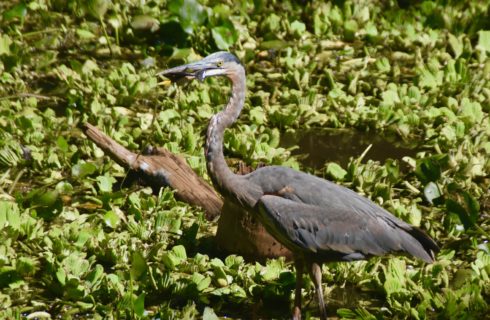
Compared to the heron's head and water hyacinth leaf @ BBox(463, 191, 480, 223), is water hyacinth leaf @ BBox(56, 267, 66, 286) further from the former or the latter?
water hyacinth leaf @ BBox(463, 191, 480, 223)

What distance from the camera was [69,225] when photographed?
598 cm

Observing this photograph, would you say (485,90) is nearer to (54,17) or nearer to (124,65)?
(124,65)

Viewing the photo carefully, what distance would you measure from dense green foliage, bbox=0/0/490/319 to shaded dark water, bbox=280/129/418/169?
0.08 metres

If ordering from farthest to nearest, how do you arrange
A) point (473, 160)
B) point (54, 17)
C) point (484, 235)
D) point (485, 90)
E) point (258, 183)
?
point (54, 17), point (485, 90), point (473, 160), point (484, 235), point (258, 183)

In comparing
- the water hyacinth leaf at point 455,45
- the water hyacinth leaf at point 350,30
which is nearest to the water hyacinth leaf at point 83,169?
the water hyacinth leaf at point 350,30

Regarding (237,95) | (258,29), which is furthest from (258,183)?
(258,29)

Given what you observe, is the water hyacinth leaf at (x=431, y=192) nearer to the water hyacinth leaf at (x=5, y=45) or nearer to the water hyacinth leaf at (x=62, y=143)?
the water hyacinth leaf at (x=62, y=143)

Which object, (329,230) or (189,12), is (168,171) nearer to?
(329,230)

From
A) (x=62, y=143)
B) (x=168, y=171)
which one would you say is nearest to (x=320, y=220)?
(x=168, y=171)

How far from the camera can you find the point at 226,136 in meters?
7.20

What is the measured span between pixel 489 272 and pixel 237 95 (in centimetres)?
172

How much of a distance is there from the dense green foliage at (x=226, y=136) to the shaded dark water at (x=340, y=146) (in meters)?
0.08

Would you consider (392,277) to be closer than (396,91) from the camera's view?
Yes

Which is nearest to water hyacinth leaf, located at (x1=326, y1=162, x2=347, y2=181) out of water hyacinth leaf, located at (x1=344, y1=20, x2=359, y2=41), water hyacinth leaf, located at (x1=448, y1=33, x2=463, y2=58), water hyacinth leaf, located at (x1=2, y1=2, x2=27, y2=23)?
water hyacinth leaf, located at (x1=448, y1=33, x2=463, y2=58)
